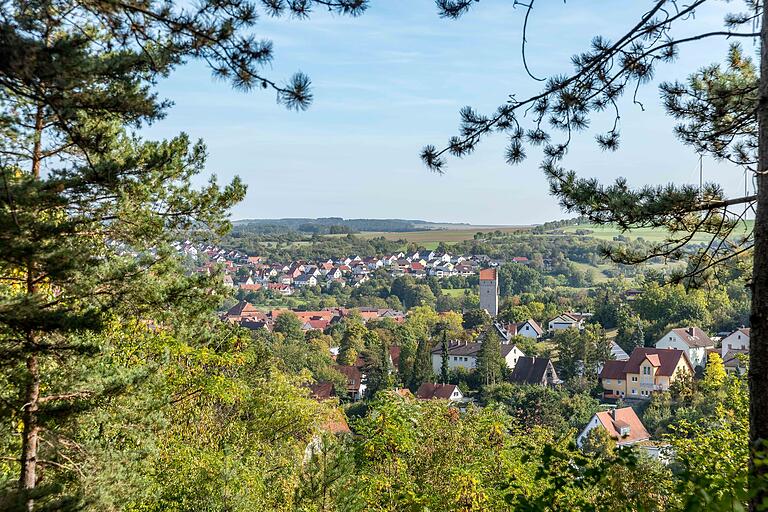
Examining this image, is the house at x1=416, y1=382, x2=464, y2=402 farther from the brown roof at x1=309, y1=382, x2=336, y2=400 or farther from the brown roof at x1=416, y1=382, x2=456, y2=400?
the brown roof at x1=309, y1=382, x2=336, y2=400

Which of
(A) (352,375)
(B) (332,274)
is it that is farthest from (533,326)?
(B) (332,274)

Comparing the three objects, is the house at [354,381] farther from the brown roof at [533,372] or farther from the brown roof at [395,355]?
the brown roof at [533,372]

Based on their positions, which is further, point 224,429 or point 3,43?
point 224,429

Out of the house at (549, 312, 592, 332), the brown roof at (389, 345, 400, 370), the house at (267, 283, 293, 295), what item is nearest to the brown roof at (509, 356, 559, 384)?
the brown roof at (389, 345, 400, 370)

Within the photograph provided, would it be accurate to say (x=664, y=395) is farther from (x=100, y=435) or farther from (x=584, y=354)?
(x=100, y=435)

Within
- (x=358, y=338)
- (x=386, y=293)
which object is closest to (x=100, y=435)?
(x=358, y=338)

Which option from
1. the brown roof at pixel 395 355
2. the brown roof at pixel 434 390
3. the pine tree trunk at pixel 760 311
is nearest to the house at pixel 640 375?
the brown roof at pixel 434 390

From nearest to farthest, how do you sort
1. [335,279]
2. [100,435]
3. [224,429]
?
[100,435]
[224,429]
[335,279]
